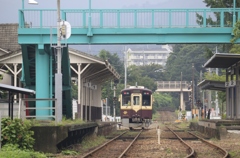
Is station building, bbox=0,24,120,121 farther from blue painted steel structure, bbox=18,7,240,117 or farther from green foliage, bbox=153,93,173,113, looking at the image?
green foliage, bbox=153,93,173,113

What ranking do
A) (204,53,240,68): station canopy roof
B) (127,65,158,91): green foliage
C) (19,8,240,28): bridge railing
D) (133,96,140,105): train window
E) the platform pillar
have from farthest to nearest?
(127,65,158,91): green foliage, (133,96,140,105): train window, (204,53,240,68): station canopy roof, the platform pillar, (19,8,240,28): bridge railing

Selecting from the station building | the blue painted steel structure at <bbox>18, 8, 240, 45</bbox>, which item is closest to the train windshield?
the station building

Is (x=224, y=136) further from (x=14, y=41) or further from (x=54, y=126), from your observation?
(x=14, y=41)

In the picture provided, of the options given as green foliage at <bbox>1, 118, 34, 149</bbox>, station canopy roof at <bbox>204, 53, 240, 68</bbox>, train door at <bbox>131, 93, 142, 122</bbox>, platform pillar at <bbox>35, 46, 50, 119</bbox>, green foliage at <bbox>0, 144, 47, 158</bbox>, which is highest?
station canopy roof at <bbox>204, 53, 240, 68</bbox>

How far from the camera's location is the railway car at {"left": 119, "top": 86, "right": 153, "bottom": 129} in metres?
36.5

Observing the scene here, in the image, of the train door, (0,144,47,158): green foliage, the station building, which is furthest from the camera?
the train door

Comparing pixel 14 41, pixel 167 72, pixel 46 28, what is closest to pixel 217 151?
pixel 46 28

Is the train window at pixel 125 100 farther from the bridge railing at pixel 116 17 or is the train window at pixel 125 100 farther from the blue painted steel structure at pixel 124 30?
the blue painted steel structure at pixel 124 30

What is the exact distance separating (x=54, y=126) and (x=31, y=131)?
2.87ft

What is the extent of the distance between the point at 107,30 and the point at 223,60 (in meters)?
8.14

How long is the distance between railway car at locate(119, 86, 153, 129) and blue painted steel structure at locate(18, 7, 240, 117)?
11.9 m

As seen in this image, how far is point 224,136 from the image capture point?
23156 mm

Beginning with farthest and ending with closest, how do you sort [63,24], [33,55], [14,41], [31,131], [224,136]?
[14,41] → [33,55] → [224,136] → [63,24] → [31,131]

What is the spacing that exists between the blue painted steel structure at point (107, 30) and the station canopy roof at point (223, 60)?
92.4 inches
